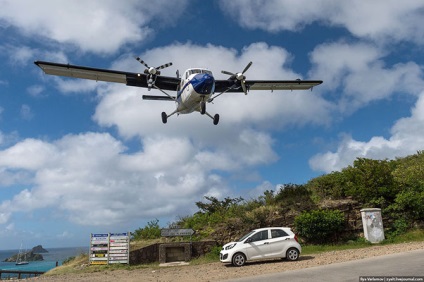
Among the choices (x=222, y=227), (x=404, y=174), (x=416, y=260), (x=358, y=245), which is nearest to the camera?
(x=416, y=260)

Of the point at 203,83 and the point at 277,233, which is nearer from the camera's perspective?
the point at 277,233

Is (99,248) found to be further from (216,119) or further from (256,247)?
(216,119)

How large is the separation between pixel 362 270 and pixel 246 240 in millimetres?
5409

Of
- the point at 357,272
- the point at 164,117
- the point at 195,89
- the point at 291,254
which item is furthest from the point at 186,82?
the point at 357,272

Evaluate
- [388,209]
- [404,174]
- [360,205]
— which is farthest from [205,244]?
[404,174]

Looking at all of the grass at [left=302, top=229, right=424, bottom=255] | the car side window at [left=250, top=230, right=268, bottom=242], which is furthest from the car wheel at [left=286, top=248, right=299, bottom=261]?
the grass at [left=302, top=229, right=424, bottom=255]

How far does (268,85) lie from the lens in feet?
89.9

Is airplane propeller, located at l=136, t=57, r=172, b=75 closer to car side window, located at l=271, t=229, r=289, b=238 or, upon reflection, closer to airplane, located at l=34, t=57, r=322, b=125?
airplane, located at l=34, t=57, r=322, b=125

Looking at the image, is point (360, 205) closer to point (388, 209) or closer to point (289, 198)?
point (388, 209)

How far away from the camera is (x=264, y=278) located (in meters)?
10.5

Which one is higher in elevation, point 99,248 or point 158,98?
point 158,98

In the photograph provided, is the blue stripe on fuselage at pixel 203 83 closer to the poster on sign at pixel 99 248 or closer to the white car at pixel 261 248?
the white car at pixel 261 248

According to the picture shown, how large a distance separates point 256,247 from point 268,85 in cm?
1573

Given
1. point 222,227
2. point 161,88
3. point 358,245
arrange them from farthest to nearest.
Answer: point 161,88 < point 222,227 < point 358,245
